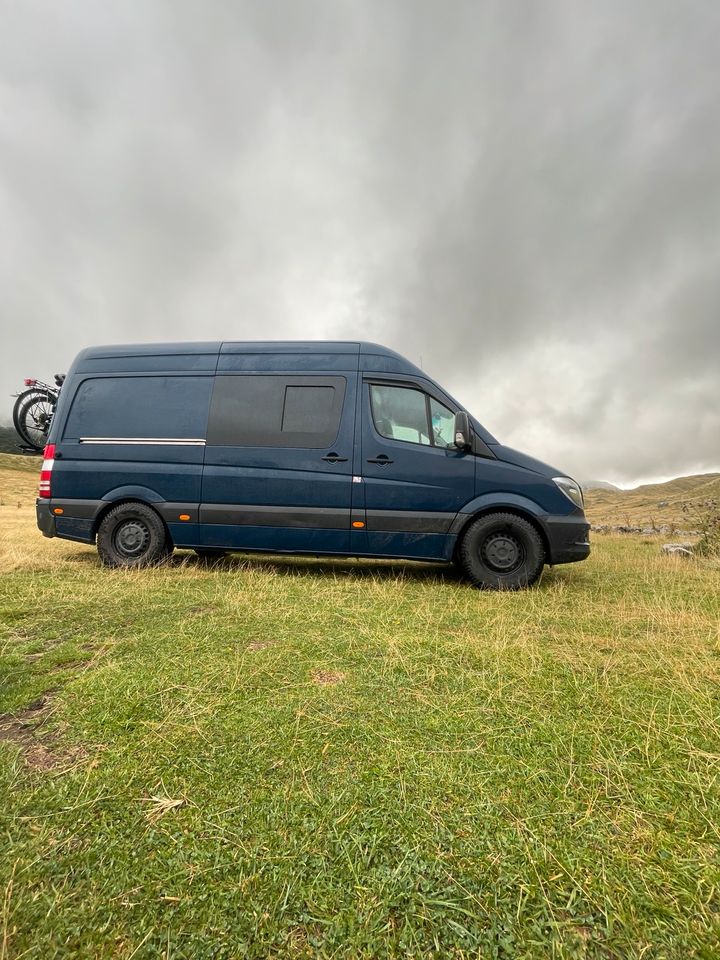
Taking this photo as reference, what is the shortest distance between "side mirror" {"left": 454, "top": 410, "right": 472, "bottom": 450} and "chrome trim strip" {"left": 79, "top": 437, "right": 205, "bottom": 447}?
9.70 feet

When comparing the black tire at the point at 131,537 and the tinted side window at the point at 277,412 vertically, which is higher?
the tinted side window at the point at 277,412

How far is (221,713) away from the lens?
1861 millimetres

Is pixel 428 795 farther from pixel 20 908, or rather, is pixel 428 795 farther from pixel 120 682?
pixel 120 682

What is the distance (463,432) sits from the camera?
4.53 m

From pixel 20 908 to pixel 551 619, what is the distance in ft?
10.8

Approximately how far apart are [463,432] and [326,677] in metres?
3.06

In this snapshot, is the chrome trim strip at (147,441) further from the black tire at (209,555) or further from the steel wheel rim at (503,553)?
the steel wheel rim at (503,553)

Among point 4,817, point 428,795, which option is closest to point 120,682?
point 4,817

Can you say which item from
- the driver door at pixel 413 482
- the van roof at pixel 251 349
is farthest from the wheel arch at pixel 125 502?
the driver door at pixel 413 482

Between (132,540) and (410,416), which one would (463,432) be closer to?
(410,416)

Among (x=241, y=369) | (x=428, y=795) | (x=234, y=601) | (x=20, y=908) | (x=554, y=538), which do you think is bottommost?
(x=20, y=908)

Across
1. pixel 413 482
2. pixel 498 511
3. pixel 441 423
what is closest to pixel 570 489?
pixel 498 511

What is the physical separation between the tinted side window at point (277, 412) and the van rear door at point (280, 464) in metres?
0.01

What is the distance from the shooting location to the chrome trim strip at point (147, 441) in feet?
16.3
